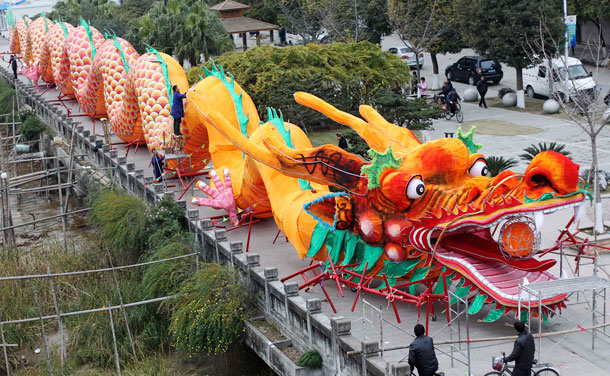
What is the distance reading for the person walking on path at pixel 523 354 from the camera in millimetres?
12047

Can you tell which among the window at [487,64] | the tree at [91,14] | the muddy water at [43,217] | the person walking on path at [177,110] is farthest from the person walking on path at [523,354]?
the tree at [91,14]

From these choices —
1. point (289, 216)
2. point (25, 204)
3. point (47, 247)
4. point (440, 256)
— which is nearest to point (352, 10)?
point (25, 204)

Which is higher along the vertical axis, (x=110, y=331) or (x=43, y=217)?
(x=110, y=331)

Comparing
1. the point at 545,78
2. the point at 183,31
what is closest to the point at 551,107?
the point at 545,78

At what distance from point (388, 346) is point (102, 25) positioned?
42.8 meters

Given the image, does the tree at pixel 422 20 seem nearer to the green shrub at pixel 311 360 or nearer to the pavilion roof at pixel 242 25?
the pavilion roof at pixel 242 25

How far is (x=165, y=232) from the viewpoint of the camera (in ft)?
70.7

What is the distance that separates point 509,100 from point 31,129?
64.5 ft

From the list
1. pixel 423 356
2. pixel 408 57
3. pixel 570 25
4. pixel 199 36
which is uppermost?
pixel 199 36

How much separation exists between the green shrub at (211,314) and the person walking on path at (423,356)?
203 inches

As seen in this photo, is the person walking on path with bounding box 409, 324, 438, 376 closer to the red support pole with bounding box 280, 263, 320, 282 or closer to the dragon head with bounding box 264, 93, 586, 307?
the dragon head with bounding box 264, 93, 586, 307

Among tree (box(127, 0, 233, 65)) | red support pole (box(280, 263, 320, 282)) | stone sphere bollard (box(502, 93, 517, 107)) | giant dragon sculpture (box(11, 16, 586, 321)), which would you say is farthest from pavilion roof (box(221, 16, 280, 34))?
red support pole (box(280, 263, 320, 282))

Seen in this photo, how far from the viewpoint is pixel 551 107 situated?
3366cm

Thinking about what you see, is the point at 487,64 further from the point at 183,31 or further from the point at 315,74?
the point at 183,31
